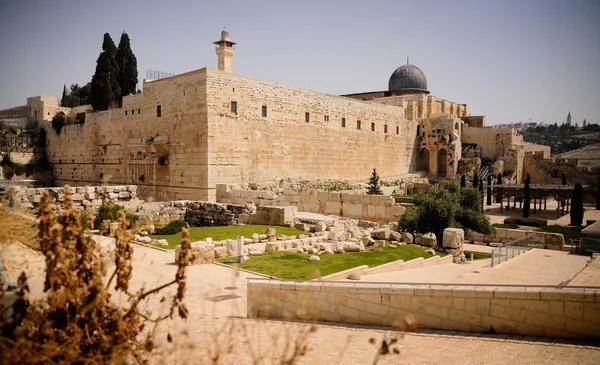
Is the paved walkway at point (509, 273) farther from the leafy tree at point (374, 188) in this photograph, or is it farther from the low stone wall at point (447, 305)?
the leafy tree at point (374, 188)

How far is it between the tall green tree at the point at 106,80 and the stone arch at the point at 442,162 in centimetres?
2303

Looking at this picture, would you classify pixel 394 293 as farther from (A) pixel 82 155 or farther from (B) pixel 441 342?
(A) pixel 82 155

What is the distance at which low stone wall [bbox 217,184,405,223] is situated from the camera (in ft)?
52.0

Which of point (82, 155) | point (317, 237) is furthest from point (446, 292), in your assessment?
point (82, 155)

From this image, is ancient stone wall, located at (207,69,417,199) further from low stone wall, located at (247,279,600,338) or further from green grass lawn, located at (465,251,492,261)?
low stone wall, located at (247,279,600,338)

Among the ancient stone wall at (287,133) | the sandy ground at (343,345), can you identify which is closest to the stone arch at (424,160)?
the ancient stone wall at (287,133)

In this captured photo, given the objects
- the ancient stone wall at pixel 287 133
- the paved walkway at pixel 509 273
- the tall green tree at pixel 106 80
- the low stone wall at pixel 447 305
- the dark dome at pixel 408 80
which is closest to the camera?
the low stone wall at pixel 447 305

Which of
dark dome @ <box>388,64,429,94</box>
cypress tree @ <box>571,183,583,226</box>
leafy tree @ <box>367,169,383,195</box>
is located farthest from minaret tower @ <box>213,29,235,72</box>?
dark dome @ <box>388,64,429,94</box>

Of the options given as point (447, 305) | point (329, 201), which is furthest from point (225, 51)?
point (447, 305)

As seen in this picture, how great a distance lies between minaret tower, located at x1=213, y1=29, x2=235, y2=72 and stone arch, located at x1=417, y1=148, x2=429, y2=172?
18.8 m

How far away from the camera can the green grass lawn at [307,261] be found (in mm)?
8242

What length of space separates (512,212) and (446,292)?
22578 mm

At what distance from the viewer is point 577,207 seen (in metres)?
20.6

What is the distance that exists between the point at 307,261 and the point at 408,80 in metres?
34.5
